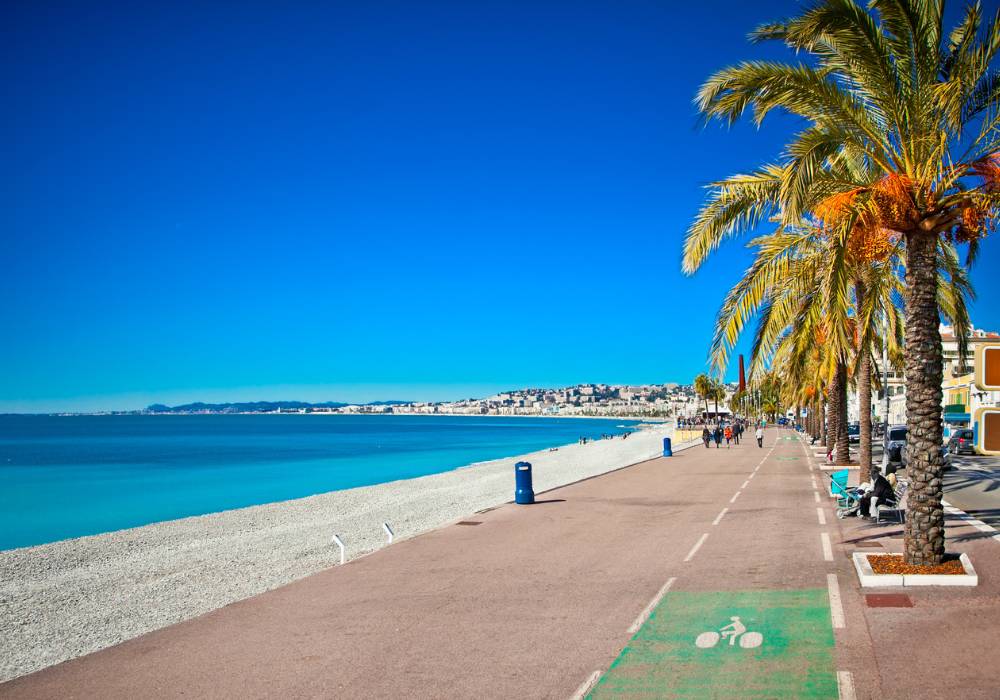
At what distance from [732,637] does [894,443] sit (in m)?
32.6

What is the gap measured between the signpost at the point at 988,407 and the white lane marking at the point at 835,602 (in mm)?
4086

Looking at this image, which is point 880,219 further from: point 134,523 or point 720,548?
point 134,523

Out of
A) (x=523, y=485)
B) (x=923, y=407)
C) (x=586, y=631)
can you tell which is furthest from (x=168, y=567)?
(x=923, y=407)

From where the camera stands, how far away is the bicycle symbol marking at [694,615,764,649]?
298 inches

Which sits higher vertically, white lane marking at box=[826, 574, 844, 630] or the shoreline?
white lane marking at box=[826, 574, 844, 630]

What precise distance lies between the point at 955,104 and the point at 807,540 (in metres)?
7.50

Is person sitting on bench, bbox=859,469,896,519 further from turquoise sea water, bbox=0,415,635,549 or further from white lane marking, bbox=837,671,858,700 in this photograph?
turquoise sea water, bbox=0,415,635,549

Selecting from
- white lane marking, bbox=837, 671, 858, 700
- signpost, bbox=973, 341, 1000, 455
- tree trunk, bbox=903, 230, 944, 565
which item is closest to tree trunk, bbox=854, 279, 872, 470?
tree trunk, bbox=903, 230, 944, 565

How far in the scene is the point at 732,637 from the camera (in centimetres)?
780

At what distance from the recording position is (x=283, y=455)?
268 feet

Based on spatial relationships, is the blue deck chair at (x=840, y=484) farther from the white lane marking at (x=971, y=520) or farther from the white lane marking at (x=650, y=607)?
the white lane marking at (x=650, y=607)

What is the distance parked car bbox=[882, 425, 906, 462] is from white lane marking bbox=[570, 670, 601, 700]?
28184 millimetres

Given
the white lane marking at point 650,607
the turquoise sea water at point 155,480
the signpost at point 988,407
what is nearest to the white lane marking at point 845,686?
the white lane marking at point 650,607

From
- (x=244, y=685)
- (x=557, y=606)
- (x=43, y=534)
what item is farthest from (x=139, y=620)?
(x=43, y=534)
